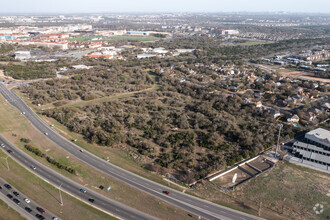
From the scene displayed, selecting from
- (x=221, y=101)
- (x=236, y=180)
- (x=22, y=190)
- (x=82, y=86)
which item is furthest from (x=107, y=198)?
(x=82, y=86)

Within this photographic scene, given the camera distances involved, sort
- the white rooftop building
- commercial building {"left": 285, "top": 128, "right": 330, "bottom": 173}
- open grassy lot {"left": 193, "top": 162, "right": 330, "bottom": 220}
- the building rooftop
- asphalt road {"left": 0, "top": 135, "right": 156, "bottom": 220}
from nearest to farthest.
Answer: asphalt road {"left": 0, "top": 135, "right": 156, "bottom": 220}, open grassy lot {"left": 193, "top": 162, "right": 330, "bottom": 220}, commercial building {"left": 285, "top": 128, "right": 330, "bottom": 173}, the white rooftop building, the building rooftop

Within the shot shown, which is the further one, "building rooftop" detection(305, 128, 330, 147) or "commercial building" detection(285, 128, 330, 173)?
"building rooftop" detection(305, 128, 330, 147)

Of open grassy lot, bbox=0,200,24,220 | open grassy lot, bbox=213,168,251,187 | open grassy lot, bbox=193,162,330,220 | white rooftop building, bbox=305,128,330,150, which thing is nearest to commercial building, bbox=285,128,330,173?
white rooftop building, bbox=305,128,330,150

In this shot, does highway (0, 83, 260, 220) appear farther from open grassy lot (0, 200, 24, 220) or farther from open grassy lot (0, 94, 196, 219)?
open grassy lot (0, 200, 24, 220)

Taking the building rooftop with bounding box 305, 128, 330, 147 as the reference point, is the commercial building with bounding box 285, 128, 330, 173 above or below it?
below

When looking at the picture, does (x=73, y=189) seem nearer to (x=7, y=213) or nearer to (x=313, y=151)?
(x=7, y=213)

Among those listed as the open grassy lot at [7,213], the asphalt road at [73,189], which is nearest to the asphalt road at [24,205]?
the open grassy lot at [7,213]

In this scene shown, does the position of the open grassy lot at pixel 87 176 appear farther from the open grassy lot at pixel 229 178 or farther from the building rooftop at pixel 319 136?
the building rooftop at pixel 319 136
